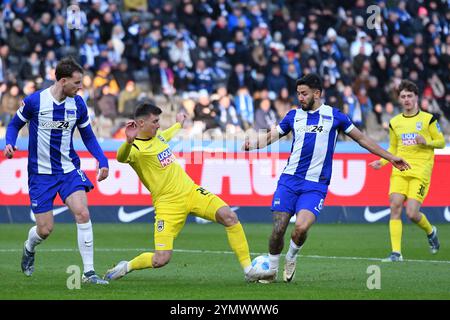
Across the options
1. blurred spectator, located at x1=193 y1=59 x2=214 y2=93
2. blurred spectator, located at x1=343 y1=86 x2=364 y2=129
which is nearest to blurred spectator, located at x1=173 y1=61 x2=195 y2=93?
blurred spectator, located at x1=193 y1=59 x2=214 y2=93

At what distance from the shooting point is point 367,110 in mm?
24281

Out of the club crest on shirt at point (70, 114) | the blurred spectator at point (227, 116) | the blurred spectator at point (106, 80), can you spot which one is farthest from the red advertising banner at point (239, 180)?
the club crest on shirt at point (70, 114)

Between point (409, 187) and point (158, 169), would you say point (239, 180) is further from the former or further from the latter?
point (158, 169)

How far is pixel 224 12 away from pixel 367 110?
4904 mm

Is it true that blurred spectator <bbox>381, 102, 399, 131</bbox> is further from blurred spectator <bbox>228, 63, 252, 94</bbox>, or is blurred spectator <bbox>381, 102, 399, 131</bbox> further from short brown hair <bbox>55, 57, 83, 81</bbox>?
short brown hair <bbox>55, 57, 83, 81</bbox>

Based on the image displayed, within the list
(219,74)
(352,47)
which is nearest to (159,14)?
(219,74)

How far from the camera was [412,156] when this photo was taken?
47.3 feet

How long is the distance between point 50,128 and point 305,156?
2.83 m

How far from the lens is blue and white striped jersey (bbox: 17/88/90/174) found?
35.6 ft

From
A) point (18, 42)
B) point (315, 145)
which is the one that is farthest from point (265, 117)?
point (315, 145)

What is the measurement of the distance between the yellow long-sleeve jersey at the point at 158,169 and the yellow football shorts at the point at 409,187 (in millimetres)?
4347

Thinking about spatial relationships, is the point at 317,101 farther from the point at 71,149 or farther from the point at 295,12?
the point at 295,12

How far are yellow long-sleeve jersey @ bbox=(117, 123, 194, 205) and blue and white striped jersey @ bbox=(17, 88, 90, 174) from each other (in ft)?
2.39
